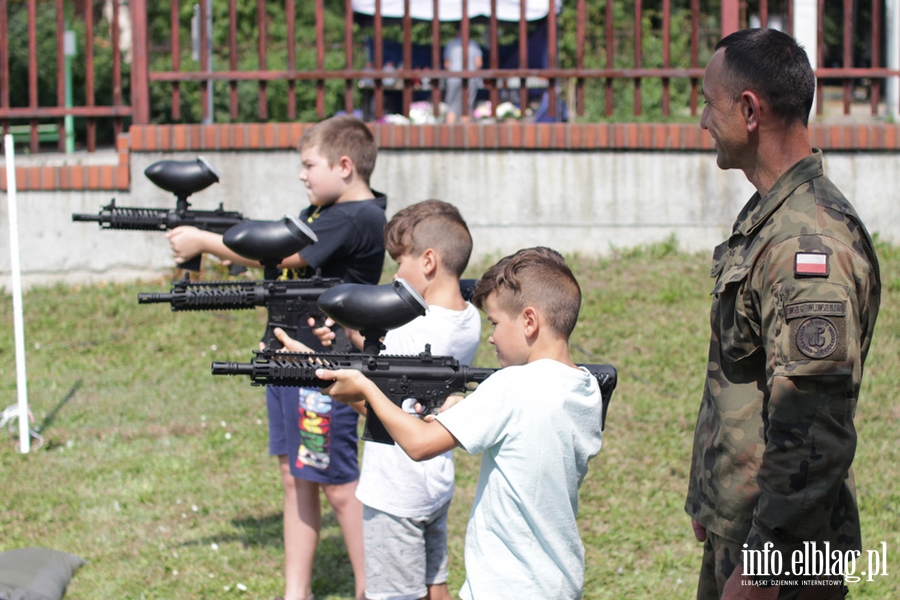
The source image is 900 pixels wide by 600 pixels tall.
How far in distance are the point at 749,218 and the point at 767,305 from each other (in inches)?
11.5

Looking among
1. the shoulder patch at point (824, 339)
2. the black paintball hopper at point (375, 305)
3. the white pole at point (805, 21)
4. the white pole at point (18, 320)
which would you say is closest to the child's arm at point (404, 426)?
the black paintball hopper at point (375, 305)

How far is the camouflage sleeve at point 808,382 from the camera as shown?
2.18m

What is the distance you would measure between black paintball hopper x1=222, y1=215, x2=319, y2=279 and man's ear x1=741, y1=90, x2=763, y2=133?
5.45ft

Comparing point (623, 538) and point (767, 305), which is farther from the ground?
point (767, 305)

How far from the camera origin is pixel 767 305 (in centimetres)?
229

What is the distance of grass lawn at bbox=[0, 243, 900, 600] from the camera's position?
14.7 ft

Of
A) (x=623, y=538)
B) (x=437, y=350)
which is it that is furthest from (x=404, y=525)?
(x=623, y=538)

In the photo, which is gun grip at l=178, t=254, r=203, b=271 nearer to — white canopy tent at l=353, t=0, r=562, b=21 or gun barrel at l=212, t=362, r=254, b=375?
gun barrel at l=212, t=362, r=254, b=375

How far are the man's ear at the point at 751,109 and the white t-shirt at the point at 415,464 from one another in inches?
53.9

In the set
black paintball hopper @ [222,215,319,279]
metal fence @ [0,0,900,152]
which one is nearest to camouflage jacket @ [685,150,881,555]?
black paintball hopper @ [222,215,319,279]

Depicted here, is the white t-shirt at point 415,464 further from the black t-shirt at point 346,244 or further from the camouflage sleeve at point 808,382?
the camouflage sleeve at point 808,382

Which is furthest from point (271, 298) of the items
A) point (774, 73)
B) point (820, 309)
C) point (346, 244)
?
point (820, 309)

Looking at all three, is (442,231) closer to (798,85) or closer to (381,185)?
(798,85)

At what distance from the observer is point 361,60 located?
1825 centimetres
